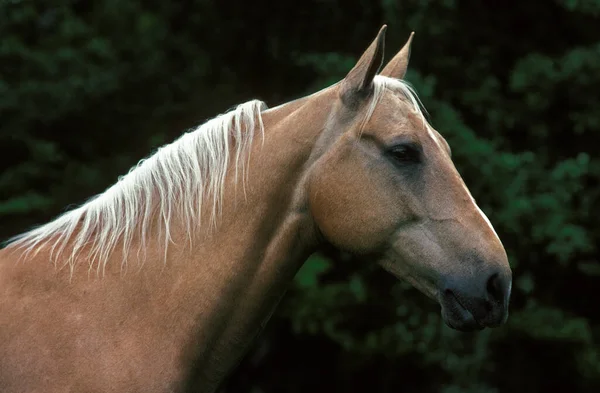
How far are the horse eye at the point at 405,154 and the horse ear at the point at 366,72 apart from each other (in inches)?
10.3

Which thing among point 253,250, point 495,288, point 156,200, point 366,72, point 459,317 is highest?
point 366,72

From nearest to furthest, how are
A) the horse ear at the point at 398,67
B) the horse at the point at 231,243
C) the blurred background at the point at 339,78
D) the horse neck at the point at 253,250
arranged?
the horse at the point at 231,243 → the horse neck at the point at 253,250 → the horse ear at the point at 398,67 → the blurred background at the point at 339,78

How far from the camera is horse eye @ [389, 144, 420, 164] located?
114 inches

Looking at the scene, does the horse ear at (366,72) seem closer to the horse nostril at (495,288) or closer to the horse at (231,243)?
the horse at (231,243)

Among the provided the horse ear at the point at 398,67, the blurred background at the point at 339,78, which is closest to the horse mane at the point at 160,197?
the horse ear at the point at 398,67

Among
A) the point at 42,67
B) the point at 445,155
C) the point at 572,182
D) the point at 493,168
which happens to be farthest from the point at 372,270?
the point at 445,155

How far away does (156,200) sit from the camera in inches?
117

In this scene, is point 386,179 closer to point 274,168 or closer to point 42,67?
point 274,168

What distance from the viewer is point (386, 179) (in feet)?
9.47

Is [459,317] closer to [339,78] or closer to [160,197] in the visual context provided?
[160,197]

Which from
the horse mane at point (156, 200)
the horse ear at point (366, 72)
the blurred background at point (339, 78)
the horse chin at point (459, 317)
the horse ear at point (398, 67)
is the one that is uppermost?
the horse ear at point (366, 72)

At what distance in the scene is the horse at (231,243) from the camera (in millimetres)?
2736

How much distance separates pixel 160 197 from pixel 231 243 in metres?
0.34

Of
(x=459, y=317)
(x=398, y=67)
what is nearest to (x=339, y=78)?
(x=398, y=67)
